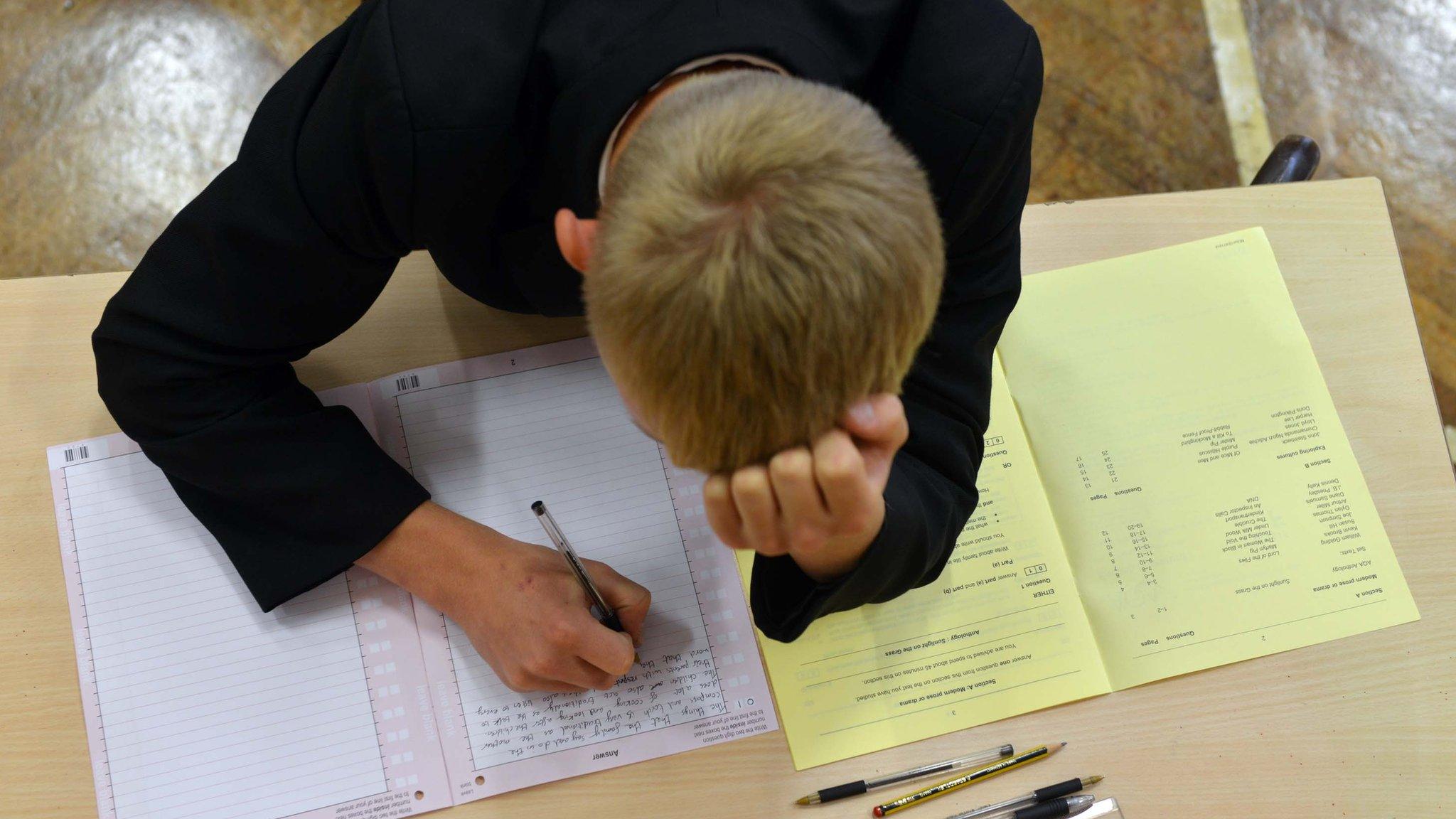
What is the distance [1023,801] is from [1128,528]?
10.6 inches

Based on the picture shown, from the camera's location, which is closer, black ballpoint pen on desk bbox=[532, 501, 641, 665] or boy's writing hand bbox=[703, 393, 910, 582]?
boy's writing hand bbox=[703, 393, 910, 582]

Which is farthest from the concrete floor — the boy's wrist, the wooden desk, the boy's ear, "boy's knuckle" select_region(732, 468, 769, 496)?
"boy's knuckle" select_region(732, 468, 769, 496)

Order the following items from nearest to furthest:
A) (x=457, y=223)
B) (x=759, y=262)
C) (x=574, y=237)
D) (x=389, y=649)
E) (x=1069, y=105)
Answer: (x=759, y=262) → (x=574, y=237) → (x=457, y=223) → (x=389, y=649) → (x=1069, y=105)

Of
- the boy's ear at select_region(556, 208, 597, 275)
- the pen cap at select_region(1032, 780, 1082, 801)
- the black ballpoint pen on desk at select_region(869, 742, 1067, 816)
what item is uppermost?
the boy's ear at select_region(556, 208, 597, 275)

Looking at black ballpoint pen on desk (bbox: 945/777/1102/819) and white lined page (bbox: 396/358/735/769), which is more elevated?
white lined page (bbox: 396/358/735/769)

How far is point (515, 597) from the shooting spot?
31.0 inches

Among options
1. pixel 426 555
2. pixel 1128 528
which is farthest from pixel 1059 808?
pixel 426 555

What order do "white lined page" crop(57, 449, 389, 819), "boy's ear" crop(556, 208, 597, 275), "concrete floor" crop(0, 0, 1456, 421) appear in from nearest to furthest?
"boy's ear" crop(556, 208, 597, 275) < "white lined page" crop(57, 449, 389, 819) < "concrete floor" crop(0, 0, 1456, 421)

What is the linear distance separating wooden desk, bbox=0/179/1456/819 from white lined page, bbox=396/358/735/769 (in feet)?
0.13

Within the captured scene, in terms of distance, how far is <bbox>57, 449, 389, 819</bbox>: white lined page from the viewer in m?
0.78

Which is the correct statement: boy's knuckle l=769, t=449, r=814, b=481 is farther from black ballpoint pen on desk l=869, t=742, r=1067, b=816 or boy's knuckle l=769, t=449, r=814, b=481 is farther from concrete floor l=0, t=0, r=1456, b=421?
concrete floor l=0, t=0, r=1456, b=421

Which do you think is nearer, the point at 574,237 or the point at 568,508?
the point at 574,237

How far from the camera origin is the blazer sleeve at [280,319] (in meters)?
0.68

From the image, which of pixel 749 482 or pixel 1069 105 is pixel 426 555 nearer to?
pixel 749 482
